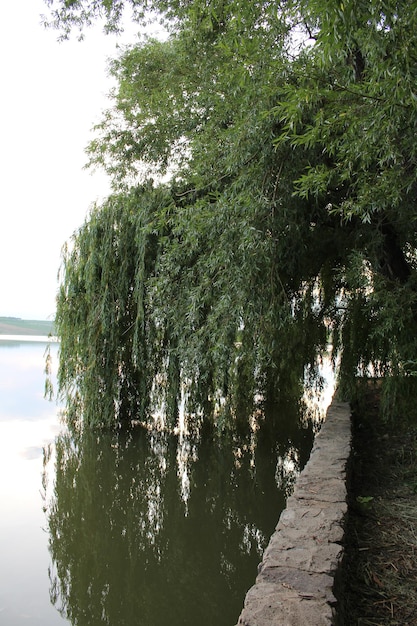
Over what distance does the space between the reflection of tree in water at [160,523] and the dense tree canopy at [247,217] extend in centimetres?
48

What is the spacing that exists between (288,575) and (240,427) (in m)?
4.44

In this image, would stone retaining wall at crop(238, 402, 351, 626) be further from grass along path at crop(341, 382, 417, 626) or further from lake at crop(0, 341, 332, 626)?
lake at crop(0, 341, 332, 626)

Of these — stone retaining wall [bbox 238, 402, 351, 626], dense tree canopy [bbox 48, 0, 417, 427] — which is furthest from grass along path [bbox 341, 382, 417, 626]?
dense tree canopy [bbox 48, 0, 417, 427]

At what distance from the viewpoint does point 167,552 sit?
3229mm

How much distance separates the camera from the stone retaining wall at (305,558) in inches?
59.9

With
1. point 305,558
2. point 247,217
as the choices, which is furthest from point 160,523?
point 247,217

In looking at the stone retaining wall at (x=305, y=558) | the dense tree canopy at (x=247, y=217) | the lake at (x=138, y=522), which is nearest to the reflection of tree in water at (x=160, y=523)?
the lake at (x=138, y=522)

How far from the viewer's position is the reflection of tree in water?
2688 mm

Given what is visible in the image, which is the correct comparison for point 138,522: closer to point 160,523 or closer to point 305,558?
point 160,523

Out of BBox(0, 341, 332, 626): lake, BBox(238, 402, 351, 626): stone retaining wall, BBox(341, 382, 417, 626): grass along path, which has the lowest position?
BBox(0, 341, 332, 626): lake

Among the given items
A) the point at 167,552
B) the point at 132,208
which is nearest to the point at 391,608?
the point at 167,552

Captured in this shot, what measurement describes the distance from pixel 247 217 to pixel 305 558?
234 cm

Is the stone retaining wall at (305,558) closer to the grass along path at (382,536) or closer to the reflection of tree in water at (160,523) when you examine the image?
the grass along path at (382,536)

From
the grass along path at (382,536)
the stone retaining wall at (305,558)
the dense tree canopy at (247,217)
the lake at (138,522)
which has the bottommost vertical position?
the lake at (138,522)
